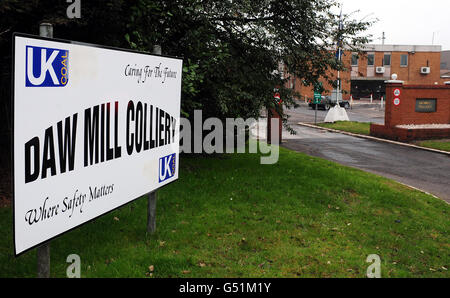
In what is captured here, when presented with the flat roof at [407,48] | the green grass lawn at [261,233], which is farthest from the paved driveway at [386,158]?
the flat roof at [407,48]

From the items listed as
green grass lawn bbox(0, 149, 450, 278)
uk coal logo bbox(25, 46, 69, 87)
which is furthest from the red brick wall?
uk coal logo bbox(25, 46, 69, 87)

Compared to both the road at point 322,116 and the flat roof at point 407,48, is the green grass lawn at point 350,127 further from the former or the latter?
the flat roof at point 407,48

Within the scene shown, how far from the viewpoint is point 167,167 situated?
6555 mm

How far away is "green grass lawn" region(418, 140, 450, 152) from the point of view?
18.7 m

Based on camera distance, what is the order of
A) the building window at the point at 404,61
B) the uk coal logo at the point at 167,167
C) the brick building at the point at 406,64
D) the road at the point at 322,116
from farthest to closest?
the building window at the point at 404,61 → the brick building at the point at 406,64 → the road at the point at 322,116 → the uk coal logo at the point at 167,167

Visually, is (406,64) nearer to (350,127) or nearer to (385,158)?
(350,127)

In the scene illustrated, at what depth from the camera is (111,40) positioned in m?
8.44

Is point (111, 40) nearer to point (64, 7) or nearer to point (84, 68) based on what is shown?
point (64, 7)

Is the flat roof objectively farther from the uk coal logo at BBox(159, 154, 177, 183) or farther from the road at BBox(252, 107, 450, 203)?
the uk coal logo at BBox(159, 154, 177, 183)

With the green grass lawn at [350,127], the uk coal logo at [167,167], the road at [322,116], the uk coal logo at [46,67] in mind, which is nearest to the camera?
the uk coal logo at [46,67]

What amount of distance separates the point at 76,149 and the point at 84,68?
2.49 feet

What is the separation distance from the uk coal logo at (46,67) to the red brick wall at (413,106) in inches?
811

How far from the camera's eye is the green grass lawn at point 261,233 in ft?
18.1
